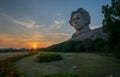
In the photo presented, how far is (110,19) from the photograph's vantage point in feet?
77.6

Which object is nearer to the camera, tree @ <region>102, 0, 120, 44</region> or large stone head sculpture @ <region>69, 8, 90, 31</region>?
tree @ <region>102, 0, 120, 44</region>

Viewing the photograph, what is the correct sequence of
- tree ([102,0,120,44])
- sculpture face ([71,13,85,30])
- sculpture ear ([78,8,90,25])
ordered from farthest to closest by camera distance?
sculpture ear ([78,8,90,25]) → sculpture face ([71,13,85,30]) → tree ([102,0,120,44])

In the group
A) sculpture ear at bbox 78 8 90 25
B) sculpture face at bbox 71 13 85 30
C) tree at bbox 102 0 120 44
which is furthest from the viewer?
sculpture ear at bbox 78 8 90 25

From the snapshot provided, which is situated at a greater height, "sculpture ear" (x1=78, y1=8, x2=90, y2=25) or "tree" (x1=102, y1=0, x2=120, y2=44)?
"sculpture ear" (x1=78, y1=8, x2=90, y2=25)

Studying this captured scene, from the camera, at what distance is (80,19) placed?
64188 millimetres

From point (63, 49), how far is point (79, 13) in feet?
80.3

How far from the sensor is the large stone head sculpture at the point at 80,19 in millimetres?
64312

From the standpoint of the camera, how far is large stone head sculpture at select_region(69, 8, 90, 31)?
64312 mm

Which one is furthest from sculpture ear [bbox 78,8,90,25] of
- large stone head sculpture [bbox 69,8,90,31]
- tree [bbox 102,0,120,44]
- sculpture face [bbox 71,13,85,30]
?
tree [bbox 102,0,120,44]

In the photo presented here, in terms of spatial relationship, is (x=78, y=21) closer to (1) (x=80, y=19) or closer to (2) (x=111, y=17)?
(1) (x=80, y=19)

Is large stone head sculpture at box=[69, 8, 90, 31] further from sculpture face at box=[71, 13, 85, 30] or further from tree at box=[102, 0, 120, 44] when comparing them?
tree at box=[102, 0, 120, 44]

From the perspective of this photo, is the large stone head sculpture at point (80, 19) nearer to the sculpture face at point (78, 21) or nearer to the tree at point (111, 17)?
the sculpture face at point (78, 21)

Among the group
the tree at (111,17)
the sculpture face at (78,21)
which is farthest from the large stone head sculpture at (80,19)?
the tree at (111,17)

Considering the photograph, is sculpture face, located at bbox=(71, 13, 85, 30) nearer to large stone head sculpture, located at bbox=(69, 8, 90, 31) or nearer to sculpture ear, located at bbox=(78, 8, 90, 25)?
large stone head sculpture, located at bbox=(69, 8, 90, 31)
